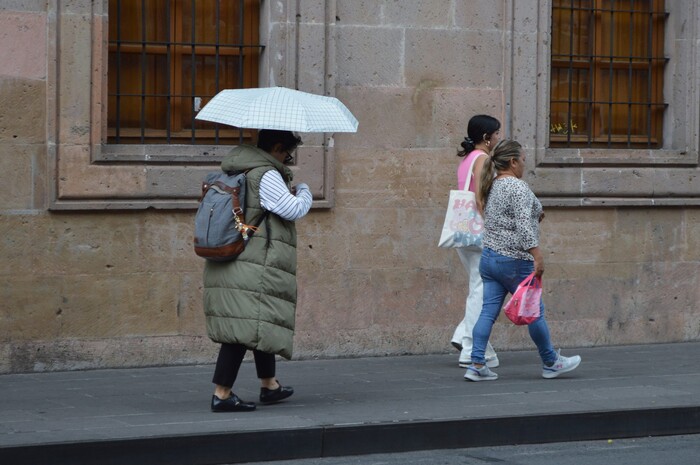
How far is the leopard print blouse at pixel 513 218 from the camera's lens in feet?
27.8

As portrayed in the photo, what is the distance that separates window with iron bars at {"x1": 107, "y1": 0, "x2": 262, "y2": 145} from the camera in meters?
9.74

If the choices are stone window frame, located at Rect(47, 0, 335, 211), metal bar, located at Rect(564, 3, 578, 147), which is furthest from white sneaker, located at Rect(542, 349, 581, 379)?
metal bar, located at Rect(564, 3, 578, 147)

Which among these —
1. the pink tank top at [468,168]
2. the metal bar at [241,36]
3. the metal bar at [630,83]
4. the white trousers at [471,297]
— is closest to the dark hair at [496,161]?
the pink tank top at [468,168]

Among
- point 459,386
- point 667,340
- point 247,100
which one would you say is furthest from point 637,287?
point 247,100

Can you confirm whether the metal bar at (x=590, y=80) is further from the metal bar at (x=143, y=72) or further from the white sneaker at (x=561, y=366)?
the metal bar at (x=143, y=72)

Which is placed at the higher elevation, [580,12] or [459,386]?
[580,12]

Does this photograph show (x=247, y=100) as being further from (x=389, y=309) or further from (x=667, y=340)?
(x=667, y=340)

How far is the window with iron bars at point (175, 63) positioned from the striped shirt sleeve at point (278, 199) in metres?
2.78

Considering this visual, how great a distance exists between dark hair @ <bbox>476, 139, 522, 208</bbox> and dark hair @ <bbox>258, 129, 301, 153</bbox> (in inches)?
66.0

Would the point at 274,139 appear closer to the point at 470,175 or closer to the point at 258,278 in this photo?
the point at 258,278

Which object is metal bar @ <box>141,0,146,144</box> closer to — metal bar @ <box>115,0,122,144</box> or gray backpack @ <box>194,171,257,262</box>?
metal bar @ <box>115,0,122,144</box>

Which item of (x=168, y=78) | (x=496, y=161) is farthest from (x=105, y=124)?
(x=496, y=161)

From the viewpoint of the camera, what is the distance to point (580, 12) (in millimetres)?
11188

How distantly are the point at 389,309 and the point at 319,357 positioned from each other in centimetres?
67
